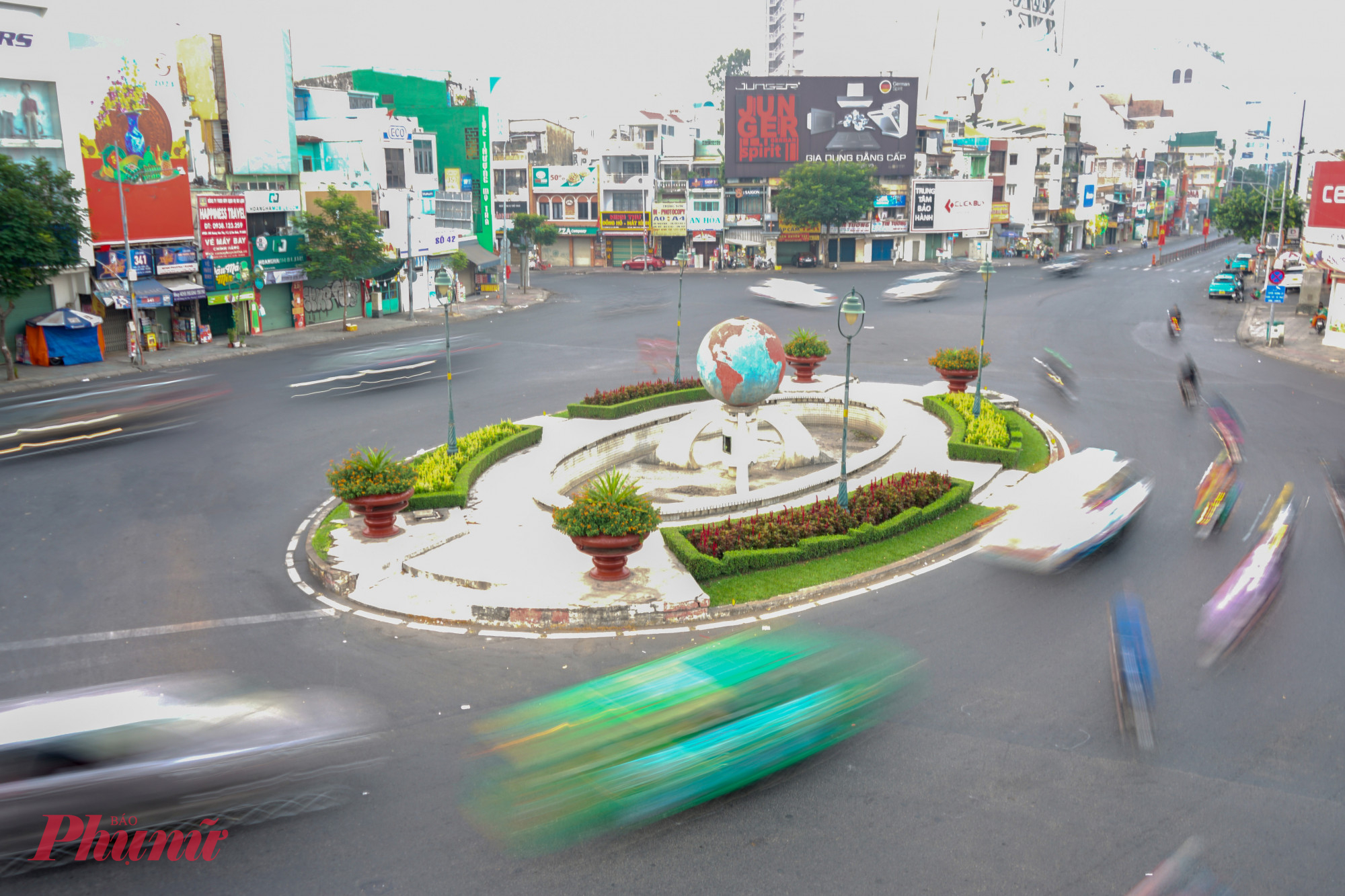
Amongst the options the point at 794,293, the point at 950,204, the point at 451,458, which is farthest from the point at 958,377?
the point at 950,204

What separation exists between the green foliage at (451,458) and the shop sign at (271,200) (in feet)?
87.9

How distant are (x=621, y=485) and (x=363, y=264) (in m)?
35.4

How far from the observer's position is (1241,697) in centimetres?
1279

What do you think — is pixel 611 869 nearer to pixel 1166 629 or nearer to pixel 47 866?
pixel 47 866

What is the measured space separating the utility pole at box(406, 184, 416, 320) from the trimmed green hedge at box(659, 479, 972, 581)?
125 ft

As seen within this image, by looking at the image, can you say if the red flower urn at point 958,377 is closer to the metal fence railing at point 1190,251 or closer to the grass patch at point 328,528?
the grass patch at point 328,528

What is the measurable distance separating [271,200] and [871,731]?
43.8m

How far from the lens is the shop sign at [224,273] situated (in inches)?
1702

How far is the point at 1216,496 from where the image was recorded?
69.8 ft

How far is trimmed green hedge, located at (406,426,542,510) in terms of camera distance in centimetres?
2062

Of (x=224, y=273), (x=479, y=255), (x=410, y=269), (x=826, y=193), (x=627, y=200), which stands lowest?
(x=410, y=269)

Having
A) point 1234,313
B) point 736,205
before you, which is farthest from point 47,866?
point 736,205

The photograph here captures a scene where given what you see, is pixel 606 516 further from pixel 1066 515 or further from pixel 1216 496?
pixel 1216 496

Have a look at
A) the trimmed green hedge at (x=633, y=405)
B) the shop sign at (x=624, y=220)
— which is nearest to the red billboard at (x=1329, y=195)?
the trimmed green hedge at (x=633, y=405)
